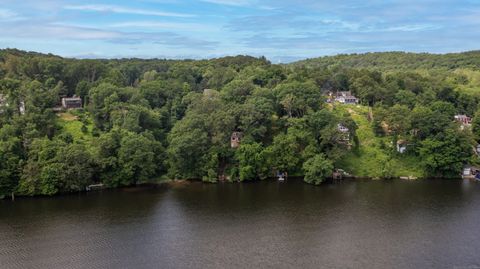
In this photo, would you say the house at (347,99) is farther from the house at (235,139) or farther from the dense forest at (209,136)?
the house at (235,139)

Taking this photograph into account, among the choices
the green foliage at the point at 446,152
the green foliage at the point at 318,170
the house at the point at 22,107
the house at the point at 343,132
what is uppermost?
the house at the point at 22,107

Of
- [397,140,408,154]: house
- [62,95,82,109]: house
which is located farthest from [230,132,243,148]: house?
[62,95,82,109]: house

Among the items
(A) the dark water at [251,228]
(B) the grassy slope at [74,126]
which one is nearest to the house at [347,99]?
(A) the dark water at [251,228]

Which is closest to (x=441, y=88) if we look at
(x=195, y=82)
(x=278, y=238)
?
(x=195, y=82)

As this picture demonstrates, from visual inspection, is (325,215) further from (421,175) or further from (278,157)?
(421,175)

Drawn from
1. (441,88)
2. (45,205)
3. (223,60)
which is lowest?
(45,205)

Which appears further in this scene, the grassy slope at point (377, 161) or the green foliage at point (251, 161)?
the grassy slope at point (377, 161)

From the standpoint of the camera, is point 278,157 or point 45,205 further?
point 278,157
